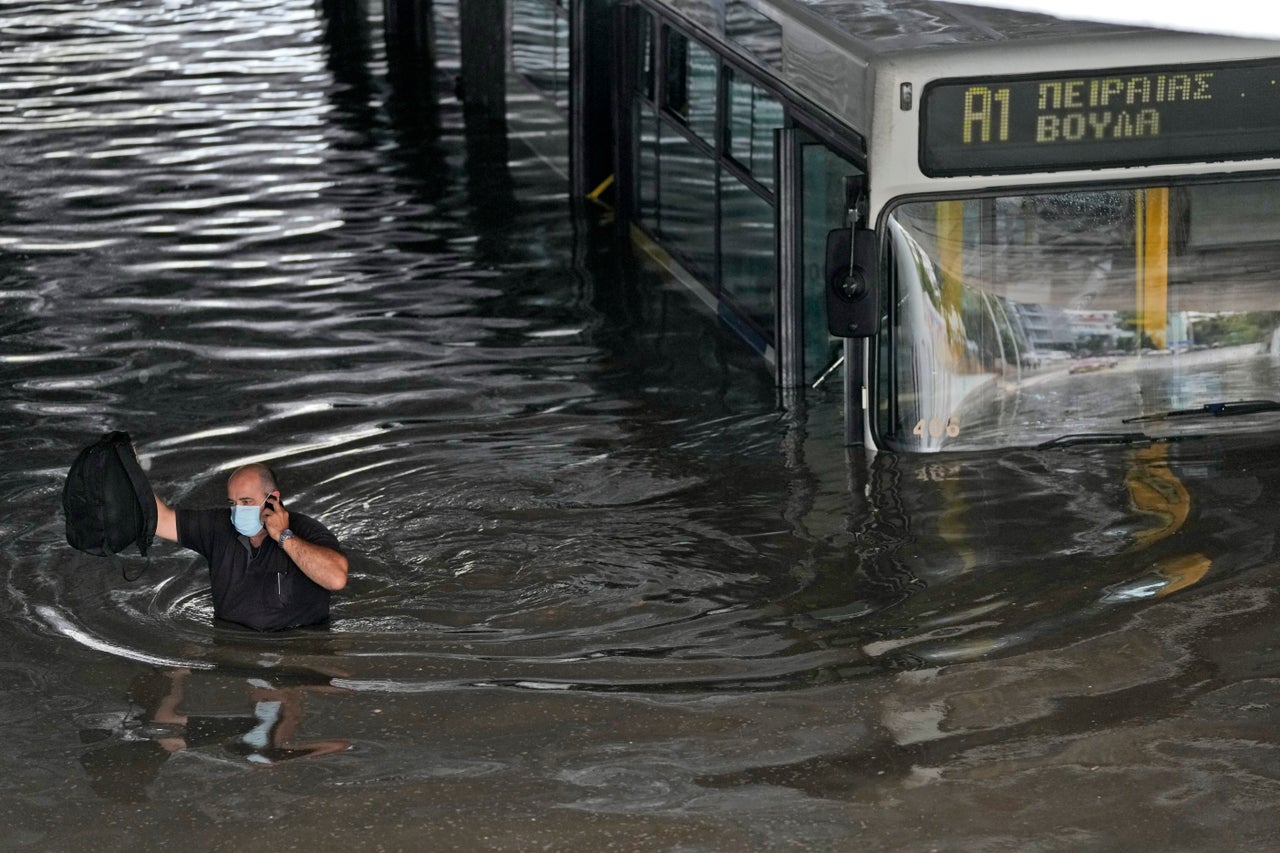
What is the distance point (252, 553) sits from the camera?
8.12 metres

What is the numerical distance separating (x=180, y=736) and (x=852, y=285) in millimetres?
3552

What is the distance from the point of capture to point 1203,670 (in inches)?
284

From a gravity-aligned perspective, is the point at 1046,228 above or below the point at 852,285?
above

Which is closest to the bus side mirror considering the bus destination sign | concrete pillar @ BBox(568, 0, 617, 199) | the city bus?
the city bus

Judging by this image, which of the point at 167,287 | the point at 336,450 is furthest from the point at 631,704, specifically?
the point at 167,287

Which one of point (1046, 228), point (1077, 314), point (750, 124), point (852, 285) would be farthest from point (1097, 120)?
point (750, 124)

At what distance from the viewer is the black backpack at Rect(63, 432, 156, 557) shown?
7895mm

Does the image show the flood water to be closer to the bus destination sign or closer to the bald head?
the bald head

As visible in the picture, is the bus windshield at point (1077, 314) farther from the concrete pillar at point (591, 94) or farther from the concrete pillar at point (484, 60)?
the concrete pillar at point (484, 60)

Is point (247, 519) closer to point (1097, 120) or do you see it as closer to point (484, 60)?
point (1097, 120)

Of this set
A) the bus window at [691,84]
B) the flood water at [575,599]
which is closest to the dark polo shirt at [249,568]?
the flood water at [575,599]

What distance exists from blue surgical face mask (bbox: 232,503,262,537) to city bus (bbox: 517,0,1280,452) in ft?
Answer: 8.75

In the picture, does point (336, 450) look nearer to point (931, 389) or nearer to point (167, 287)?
point (931, 389)

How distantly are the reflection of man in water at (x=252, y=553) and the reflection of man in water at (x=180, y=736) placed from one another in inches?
26.1
